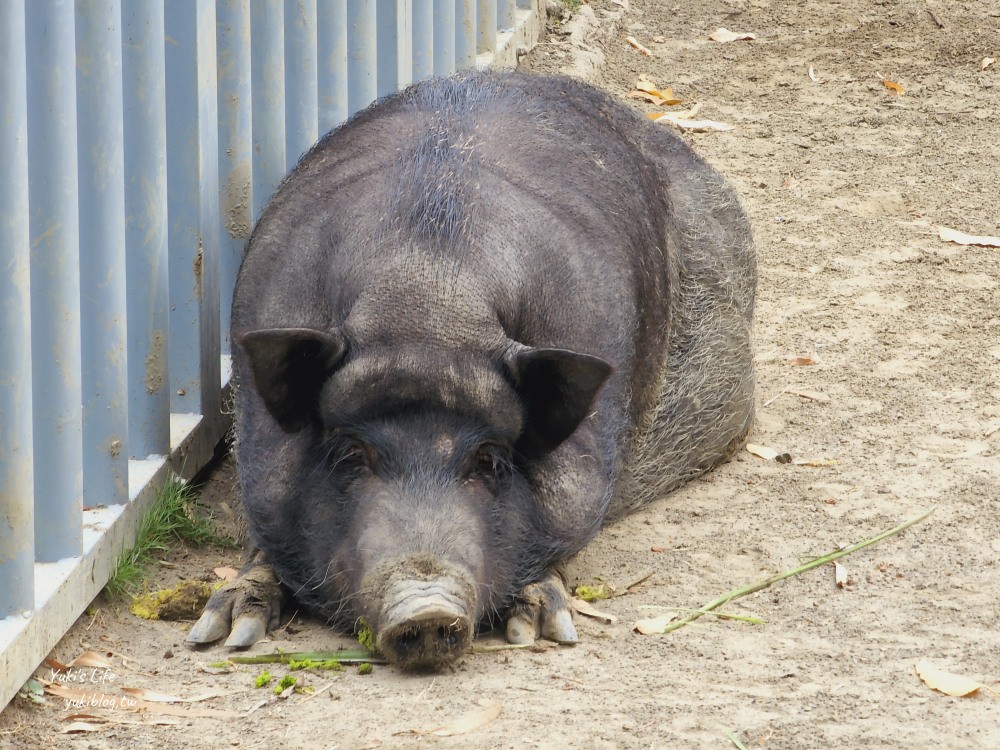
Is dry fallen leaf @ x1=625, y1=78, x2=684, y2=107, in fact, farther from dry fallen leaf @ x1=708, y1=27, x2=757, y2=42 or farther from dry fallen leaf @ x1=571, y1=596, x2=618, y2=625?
dry fallen leaf @ x1=571, y1=596, x2=618, y2=625

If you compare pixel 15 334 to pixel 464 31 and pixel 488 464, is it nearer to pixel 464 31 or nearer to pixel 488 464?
pixel 488 464

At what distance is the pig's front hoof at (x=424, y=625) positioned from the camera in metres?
3.69

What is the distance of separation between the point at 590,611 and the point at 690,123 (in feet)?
18.5

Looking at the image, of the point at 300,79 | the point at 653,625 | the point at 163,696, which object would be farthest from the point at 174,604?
the point at 300,79

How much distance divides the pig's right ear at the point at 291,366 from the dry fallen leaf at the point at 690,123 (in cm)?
564

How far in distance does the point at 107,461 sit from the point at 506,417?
4.09 feet

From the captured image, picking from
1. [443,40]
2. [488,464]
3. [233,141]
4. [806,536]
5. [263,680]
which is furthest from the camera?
[443,40]

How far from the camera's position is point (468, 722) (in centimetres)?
362

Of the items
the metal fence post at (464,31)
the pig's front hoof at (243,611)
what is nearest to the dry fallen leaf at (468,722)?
the pig's front hoof at (243,611)

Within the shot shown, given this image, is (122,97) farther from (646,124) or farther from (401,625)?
(646,124)

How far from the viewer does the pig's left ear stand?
4066mm

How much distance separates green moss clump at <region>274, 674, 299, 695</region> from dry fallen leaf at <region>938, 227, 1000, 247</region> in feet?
16.6

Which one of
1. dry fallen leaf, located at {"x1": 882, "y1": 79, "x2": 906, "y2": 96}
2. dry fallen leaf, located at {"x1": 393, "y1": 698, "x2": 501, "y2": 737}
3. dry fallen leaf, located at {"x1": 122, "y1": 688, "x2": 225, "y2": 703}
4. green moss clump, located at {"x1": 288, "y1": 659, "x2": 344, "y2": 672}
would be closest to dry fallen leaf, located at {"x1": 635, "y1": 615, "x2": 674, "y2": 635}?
dry fallen leaf, located at {"x1": 393, "y1": 698, "x2": 501, "y2": 737}

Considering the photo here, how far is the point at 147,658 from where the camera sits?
414 cm
